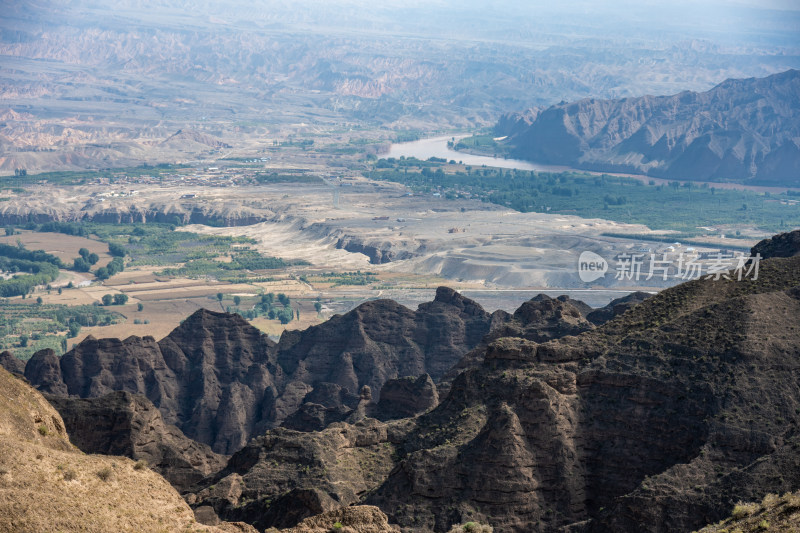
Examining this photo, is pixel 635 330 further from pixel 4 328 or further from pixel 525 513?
pixel 4 328

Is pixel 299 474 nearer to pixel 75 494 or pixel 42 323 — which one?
pixel 75 494

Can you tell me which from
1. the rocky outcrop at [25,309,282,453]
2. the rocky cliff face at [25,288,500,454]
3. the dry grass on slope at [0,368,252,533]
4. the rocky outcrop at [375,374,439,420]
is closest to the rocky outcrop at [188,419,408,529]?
the rocky outcrop at [375,374,439,420]

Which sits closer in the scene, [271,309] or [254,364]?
[254,364]

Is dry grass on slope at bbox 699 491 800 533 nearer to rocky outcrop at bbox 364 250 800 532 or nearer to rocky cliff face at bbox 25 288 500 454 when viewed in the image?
rocky outcrop at bbox 364 250 800 532

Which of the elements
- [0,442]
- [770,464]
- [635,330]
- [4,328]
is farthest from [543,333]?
[4,328]

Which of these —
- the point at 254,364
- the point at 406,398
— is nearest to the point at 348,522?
the point at 406,398

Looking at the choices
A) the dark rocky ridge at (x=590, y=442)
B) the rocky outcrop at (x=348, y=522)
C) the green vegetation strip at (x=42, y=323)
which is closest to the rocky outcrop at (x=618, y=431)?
the dark rocky ridge at (x=590, y=442)
